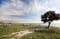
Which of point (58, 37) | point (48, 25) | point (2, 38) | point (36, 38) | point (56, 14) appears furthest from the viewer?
point (48, 25)

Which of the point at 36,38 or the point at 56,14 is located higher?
the point at 56,14

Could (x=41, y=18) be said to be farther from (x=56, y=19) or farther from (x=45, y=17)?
(x=56, y=19)

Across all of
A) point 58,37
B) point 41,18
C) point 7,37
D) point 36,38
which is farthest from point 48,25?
point 7,37

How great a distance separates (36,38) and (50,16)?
93.7 ft

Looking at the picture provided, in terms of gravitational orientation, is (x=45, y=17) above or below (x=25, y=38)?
above

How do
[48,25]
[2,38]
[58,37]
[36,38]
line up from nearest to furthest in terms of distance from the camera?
[2,38], [36,38], [58,37], [48,25]

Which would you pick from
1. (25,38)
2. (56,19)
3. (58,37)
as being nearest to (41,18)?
(56,19)

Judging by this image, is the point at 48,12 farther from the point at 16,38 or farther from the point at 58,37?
the point at 16,38

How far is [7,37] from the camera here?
155ft

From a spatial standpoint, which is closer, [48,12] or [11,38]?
[11,38]

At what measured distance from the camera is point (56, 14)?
75.4 m

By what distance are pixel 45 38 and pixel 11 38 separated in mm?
12072

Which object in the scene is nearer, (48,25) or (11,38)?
(11,38)

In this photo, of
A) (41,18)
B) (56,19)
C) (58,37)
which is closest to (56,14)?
(56,19)
